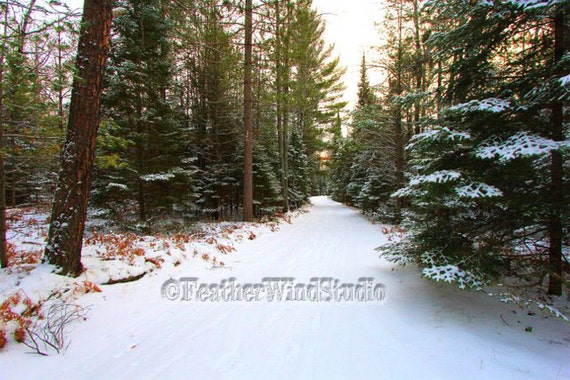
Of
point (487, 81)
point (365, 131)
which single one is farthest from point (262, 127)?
point (487, 81)

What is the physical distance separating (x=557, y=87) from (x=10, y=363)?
6085 mm

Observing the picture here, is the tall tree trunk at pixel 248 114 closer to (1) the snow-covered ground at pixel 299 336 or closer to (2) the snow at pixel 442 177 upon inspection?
(1) the snow-covered ground at pixel 299 336

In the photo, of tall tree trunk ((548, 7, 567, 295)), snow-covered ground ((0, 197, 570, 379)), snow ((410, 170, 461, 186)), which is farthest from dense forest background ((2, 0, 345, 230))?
tall tree trunk ((548, 7, 567, 295))

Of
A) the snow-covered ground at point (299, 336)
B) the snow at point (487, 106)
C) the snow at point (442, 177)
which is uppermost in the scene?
the snow at point (487, 106)

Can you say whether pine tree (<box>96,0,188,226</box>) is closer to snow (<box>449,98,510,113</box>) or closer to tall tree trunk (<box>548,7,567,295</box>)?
snow (<box>449,98,510,113</box>)

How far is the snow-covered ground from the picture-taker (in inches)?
90.0

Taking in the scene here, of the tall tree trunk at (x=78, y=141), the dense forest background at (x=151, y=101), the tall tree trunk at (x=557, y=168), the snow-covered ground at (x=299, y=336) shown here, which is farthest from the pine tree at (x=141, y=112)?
the tall tree trunk at (x=557, y=168)

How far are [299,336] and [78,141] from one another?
392cm

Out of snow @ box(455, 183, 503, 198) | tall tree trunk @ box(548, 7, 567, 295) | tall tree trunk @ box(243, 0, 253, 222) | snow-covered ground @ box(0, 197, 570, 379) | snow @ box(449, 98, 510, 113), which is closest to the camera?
snow-covered ground @ box(0, 197, 570, 379)

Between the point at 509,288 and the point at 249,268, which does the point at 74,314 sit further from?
the point at 509,288

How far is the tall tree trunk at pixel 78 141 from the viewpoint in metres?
3.58

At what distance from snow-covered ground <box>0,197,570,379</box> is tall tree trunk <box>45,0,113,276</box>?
1.23 ft

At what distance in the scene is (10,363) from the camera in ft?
7.44

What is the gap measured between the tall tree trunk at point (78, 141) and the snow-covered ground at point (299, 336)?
1.23 ft
